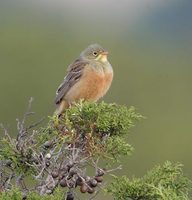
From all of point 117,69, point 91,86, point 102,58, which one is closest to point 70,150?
point 91,86

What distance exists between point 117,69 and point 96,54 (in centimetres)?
2189

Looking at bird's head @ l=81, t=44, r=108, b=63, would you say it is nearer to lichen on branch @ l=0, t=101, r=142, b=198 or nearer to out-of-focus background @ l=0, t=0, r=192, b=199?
lichen on branch @ l=0, t=101, r=142, b=198

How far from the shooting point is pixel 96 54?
835 cm

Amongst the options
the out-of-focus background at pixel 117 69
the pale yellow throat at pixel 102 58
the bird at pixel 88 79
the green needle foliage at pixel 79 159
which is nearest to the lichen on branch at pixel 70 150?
the green needle foliage at pixel 79 159

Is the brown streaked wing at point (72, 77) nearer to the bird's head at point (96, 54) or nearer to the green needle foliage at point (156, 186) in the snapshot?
the bird's head at point (96, 54)

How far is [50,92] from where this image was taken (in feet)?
87.3

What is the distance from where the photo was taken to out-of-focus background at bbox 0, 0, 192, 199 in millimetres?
23219

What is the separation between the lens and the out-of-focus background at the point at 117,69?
2322cm

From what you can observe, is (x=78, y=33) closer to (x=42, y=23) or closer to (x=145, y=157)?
(x=42, y=23)

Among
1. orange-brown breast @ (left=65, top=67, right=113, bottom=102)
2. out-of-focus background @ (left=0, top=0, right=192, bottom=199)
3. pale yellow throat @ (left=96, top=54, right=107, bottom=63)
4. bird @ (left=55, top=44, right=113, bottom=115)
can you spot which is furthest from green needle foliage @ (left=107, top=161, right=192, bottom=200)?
out-of-focus background @ (left=0, top=0, right=192, bottom=199)

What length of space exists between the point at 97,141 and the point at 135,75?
26315mm

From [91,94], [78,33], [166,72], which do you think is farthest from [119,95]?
[91,94]

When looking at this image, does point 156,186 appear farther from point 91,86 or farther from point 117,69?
point 117,69

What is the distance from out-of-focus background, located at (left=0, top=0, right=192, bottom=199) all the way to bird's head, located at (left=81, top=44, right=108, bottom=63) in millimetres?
9231
